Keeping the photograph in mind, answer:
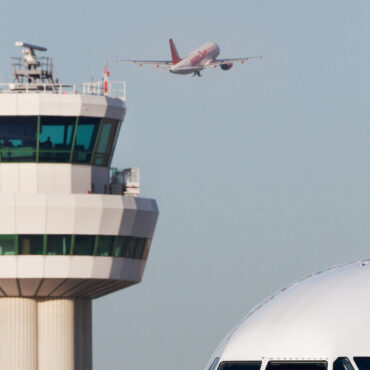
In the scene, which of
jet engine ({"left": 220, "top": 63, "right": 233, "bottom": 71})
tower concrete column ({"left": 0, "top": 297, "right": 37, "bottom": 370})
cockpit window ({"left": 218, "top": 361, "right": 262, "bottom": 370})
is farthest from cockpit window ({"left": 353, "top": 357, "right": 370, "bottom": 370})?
jet engine ({"left": 220, "top": 63, "right": 233, "bottom": 71})

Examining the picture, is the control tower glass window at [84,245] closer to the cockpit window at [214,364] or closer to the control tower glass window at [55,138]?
the control tower glass window at [55,138]

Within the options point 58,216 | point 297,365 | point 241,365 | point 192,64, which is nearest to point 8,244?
point 58,216

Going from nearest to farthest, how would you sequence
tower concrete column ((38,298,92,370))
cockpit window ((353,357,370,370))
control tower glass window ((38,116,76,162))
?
cockpit window ((353,357,370,370)) < control tower glass window ((38,116,76,162)) < tower concrete column ((38,298,92,370))

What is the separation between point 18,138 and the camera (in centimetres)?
13075

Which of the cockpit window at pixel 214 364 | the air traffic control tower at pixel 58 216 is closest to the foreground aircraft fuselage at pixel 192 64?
the air traffic control tower at pixel 58 216

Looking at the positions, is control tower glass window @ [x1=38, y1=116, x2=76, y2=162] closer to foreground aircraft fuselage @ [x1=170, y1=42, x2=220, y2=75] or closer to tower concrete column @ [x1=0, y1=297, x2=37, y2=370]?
tower concrete column @ [x1=0, y1=297, x2=37, y2=370]

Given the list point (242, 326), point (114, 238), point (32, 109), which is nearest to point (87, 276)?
point (114, 238)

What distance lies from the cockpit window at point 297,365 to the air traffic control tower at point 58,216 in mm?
97581

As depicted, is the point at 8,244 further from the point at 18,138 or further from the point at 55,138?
the point at 55,138

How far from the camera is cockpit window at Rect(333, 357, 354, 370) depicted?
31009mm

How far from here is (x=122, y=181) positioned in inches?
5463

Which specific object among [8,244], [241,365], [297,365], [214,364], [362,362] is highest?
[8,244]

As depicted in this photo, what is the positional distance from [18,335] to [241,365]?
105026 mm

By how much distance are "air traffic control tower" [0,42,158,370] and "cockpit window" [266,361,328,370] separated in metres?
97.6
